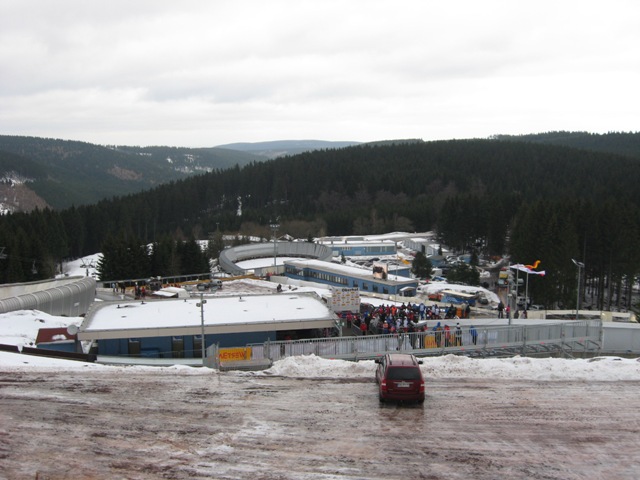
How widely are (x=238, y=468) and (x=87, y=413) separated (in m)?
4.47

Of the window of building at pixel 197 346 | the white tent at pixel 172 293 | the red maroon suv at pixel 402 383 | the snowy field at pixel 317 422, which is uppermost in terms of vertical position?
the red maroon suv at pixel 402 383

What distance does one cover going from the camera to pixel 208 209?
135750 millimetres

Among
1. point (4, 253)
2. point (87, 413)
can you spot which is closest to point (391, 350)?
point (87, 413)

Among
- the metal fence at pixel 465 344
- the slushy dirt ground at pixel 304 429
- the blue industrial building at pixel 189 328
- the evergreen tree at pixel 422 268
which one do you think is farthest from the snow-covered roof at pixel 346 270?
the slushy dirt ground at pixel 304 429

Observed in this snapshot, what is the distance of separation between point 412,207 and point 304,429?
101855mm

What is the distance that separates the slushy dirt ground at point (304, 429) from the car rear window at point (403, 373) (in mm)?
678

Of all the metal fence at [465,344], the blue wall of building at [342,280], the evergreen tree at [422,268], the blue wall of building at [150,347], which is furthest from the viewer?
the evergreen tree at [422,268]

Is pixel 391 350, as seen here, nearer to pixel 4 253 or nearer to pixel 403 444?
pixel 403 444

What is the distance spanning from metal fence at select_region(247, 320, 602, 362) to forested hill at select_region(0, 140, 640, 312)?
81.4ft

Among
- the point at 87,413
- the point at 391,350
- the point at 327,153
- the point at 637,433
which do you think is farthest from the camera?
the point at 327,153

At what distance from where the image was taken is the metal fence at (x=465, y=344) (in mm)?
18906

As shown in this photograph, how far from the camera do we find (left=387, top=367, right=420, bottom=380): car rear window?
42.5ft

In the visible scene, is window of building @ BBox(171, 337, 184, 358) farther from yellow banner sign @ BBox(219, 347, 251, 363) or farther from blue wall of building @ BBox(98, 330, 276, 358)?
yellow banner sign @ BBox(219, 347, 251, 363)

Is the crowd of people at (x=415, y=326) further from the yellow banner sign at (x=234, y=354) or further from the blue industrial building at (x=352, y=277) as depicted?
the blue industrial building at (x=352, y=277)
